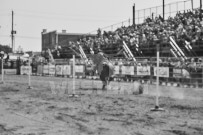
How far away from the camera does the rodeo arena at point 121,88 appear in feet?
30.8

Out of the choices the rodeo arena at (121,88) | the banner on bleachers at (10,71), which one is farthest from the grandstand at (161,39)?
the banner on bleachers at (10,71)

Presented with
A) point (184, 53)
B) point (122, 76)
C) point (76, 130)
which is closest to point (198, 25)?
point (184, 53)

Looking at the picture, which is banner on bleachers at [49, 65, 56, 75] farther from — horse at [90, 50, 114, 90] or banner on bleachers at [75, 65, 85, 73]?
horse at [90, 50, 114, 90]

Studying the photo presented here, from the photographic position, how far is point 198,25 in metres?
28.8

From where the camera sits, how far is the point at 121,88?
21188mm

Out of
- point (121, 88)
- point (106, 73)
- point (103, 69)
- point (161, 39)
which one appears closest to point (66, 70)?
point (161, 39)

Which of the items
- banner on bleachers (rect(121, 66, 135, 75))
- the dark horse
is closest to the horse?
the dark horse

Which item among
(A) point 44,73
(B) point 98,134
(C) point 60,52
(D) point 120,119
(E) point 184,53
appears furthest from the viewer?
(C) point 60,52

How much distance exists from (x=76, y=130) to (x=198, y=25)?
73.2 ft

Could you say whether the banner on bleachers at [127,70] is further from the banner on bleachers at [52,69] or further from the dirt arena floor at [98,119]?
the banner on bleachers at [52,69]

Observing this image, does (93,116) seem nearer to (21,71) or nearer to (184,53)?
(184,53)

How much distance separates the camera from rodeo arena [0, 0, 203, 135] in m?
9.40

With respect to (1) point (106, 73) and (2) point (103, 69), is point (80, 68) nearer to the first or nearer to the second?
(2) point (103, 69)

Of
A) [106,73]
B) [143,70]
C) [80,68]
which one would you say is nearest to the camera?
[106,73]
